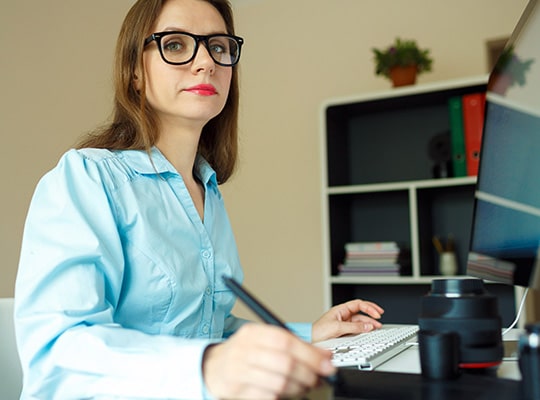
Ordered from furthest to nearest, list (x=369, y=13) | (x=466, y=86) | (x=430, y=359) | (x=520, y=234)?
(x=369, y=13)
(x=466, y=86)
(x=520, y=234)
(x=430, y=359)

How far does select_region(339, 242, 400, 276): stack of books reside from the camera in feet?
8.83

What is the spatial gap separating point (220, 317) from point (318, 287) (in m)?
2.16

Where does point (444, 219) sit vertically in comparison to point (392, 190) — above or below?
below

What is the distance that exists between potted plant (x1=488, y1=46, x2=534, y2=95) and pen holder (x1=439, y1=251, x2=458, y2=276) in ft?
5.53

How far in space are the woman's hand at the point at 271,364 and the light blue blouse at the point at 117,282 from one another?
0.07 m

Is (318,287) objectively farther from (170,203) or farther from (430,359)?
(430,359)

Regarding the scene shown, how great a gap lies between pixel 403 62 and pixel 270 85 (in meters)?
1.10

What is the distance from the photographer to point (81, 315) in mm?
726

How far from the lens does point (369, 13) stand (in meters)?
3.26

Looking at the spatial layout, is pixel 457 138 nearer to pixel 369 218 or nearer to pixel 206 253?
pixel 369 218

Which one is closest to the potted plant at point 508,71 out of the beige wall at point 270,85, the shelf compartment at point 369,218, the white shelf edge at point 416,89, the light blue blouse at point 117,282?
the light blue blouse at point 117,282

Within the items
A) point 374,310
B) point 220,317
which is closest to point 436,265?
point 374,310

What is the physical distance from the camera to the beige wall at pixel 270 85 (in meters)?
2.53

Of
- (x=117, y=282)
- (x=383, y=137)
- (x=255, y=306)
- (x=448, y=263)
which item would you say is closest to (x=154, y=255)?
(x=117, y=282)
